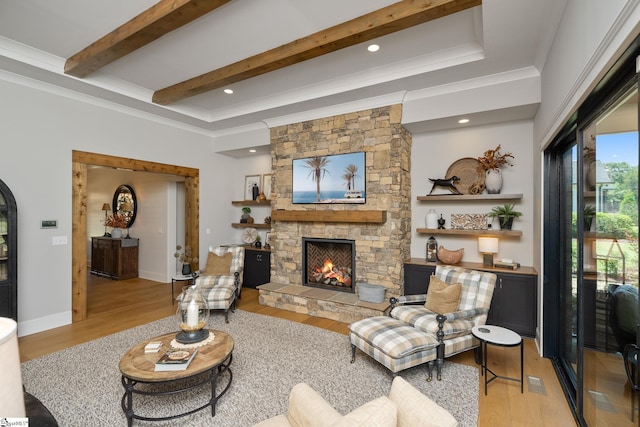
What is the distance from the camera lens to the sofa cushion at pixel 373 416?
105cm

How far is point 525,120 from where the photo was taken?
13.5 ft

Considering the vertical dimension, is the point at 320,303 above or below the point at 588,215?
below

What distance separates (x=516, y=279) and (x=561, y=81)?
2258mm

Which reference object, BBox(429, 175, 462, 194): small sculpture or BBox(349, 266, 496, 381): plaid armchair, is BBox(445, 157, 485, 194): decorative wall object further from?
BBox(349, 266, 496, 381): plaid armchair

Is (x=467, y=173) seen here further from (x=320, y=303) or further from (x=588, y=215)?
(x=320, y=303)

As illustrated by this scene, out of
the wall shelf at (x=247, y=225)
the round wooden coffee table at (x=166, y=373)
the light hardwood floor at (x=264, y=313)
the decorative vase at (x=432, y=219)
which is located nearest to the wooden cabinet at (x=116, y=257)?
the light hardwood floor at (x=264, y=313)

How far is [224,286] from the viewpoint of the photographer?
461 cm

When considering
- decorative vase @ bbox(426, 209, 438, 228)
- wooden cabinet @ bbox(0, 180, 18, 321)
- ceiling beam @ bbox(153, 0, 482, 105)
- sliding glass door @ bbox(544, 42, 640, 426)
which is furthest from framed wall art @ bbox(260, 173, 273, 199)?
sliding glass door @ bbox(544, 42, 640, 426)

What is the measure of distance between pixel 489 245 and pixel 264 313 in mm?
3185

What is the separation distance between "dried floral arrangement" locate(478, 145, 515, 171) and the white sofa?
12.1ft

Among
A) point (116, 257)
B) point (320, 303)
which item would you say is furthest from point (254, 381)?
point (116, 257)

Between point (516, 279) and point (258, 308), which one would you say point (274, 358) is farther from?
point (516, 279)

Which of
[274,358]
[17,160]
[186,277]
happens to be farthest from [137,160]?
[274,358]

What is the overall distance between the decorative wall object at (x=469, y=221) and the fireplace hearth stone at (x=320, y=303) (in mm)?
1495
